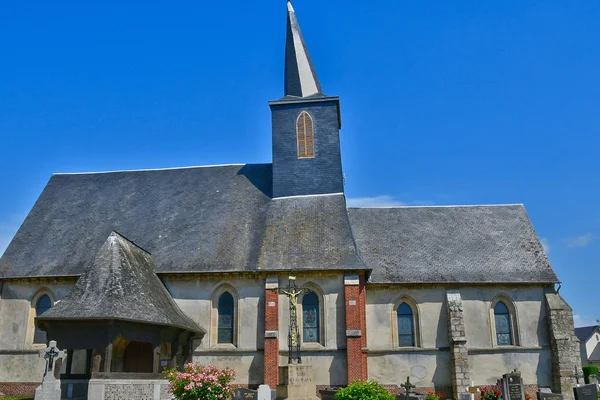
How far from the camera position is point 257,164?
30.1 meters

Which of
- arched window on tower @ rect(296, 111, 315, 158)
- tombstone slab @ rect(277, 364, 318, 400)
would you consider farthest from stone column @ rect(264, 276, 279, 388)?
arched window on tower @ rect(296, 111, 315, 158)

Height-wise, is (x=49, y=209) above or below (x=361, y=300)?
above

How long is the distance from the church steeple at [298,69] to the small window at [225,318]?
37.5ft

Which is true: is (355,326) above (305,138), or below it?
below

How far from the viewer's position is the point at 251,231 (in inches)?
1022

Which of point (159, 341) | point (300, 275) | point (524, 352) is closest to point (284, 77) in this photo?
point (300, 275)

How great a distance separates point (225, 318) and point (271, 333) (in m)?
2.49

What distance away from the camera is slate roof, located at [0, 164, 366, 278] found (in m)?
24.5

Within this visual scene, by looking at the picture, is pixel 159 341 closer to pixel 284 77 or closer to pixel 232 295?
pixel 232 295

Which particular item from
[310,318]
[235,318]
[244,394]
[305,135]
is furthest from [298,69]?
[244,394]

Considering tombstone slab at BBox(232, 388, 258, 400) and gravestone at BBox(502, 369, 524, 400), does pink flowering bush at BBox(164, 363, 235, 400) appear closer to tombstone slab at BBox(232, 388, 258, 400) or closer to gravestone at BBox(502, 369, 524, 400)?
tombstone slab at BBox(232, 388, 258, 400)

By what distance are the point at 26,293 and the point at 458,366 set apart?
18843 mm

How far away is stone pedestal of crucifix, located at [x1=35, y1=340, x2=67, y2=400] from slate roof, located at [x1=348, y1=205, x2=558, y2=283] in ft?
42.5

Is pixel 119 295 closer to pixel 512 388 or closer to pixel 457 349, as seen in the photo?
pixel 457 349
